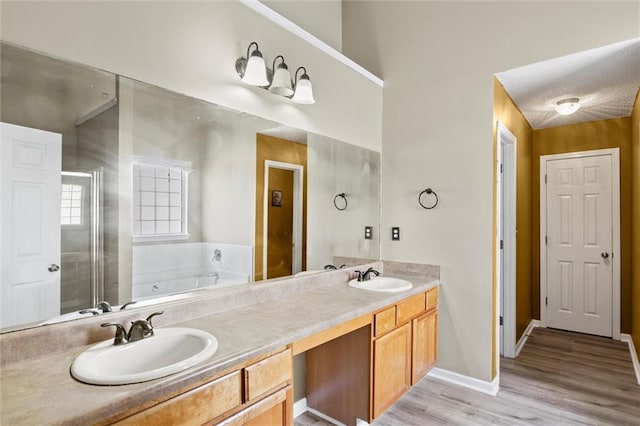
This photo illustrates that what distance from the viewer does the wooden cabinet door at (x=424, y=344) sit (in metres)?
2.46

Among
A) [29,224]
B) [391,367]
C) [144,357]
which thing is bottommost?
[391,367]

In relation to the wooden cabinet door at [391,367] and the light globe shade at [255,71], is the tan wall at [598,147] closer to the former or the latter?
the wooden cabinet door at [391,367]

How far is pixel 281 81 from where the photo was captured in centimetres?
213

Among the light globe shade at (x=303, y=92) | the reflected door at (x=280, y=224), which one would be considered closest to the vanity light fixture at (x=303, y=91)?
the light globe shade at (x=303, y=92)

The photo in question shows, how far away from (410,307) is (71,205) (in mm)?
2061

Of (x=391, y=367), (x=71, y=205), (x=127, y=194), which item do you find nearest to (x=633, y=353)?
(x=391, y=367)

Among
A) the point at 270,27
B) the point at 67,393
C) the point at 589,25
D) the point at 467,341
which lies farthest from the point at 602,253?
the point at 67,393

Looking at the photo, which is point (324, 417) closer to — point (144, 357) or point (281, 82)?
point (144, 357)

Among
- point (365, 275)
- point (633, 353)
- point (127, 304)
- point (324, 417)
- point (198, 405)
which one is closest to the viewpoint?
point (198, 405)

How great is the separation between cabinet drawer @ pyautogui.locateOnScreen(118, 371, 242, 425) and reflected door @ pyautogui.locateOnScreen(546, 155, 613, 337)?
4.25 meters

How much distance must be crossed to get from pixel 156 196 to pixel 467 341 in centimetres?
251

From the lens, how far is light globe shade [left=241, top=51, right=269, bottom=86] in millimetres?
1943

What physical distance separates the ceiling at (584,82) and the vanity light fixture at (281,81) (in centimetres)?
168

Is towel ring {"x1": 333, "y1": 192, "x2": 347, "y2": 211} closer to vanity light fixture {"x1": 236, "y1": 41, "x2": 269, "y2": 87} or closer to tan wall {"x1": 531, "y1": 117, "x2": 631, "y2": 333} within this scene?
vanity light fixture {"x1": 236, "y1": 41, "x2": 269, "y2": 87}
